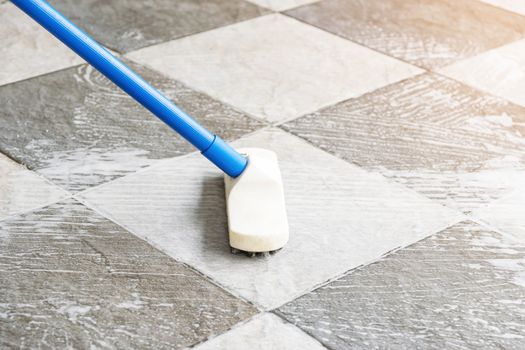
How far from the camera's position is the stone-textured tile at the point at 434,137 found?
1.60m

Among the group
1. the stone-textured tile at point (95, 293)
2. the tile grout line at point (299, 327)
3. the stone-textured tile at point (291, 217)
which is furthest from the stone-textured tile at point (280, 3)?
the tile grout line at point (299, 327)

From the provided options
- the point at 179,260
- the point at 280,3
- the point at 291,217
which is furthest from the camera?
the point at 280,3

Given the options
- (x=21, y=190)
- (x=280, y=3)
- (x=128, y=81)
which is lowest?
(x=21, y=190)

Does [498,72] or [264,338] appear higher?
[498,72]

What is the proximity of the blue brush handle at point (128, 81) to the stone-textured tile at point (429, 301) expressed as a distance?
0.28 m

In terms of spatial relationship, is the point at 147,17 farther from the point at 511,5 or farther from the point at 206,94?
the point at 511,5

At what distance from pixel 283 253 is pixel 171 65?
82 cm

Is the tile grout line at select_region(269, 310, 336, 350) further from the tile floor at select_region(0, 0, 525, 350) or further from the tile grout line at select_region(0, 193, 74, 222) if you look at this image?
the tile grout line at select_region(0, 193, 74, 222)

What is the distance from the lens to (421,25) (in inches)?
91.2

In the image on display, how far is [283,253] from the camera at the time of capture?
4.50 feet

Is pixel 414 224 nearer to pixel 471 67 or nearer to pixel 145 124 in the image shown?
pixel 145 124

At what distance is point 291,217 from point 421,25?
41.0 inches

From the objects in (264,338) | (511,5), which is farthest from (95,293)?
(511,5)

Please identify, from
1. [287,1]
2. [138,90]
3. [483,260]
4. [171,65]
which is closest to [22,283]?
[138,90]
